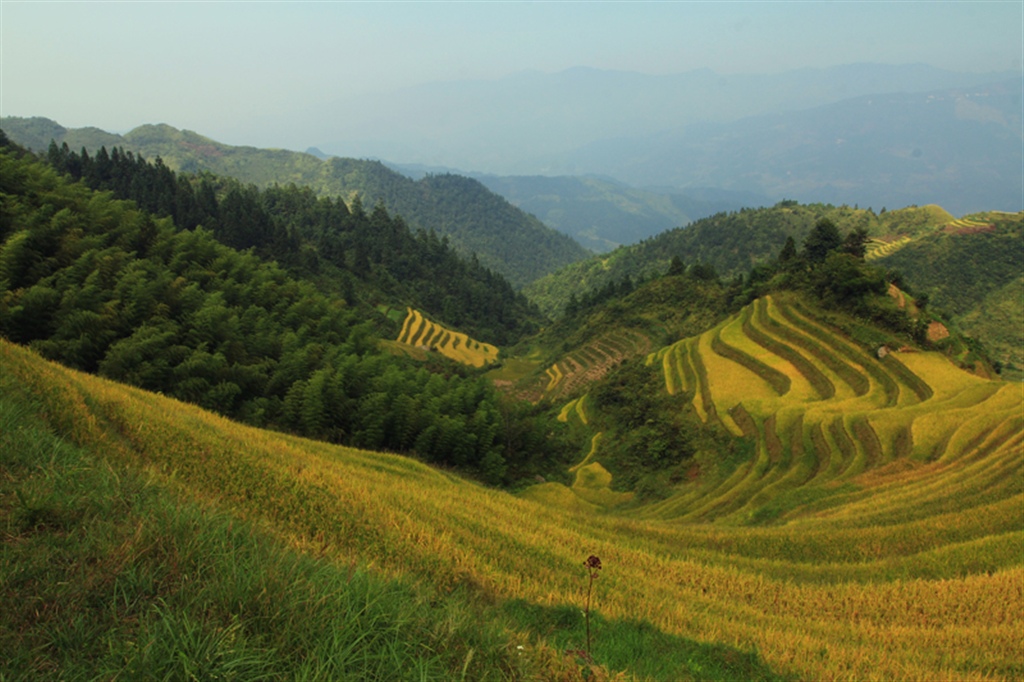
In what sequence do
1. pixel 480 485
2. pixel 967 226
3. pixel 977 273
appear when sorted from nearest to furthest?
pixel 480 485 → pixel 977 273 → pixel 967 226

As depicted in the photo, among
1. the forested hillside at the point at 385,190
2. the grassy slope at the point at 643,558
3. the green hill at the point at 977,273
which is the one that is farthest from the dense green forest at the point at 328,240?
the forested hillside at the point at 385,190

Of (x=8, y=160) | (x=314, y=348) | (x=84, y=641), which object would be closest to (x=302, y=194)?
Answer: (x=8, y=160)

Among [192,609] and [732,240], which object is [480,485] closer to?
[192,609]

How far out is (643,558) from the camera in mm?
7840

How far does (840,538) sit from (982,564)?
6.89ft

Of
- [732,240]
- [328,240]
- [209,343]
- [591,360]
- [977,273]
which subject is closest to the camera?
[209,343]

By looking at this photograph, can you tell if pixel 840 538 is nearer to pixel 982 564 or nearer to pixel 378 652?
pixel 982 564

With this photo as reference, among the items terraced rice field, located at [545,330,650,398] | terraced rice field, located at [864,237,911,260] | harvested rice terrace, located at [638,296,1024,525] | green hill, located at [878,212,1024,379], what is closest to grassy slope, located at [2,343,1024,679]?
harvested rice terrace, located at [638,296,1024,525]

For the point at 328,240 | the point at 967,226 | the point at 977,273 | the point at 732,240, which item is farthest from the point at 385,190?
the point at 977,273

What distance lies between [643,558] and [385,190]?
625ft

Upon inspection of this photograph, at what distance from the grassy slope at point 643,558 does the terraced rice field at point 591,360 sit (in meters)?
30.0

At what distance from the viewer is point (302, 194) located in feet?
294

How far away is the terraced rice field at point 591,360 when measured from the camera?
4231 cm

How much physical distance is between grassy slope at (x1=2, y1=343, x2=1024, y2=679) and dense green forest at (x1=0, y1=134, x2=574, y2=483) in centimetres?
586
